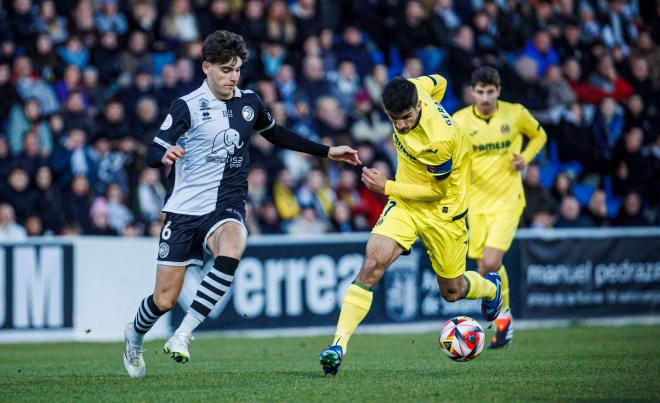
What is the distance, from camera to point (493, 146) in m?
11.9

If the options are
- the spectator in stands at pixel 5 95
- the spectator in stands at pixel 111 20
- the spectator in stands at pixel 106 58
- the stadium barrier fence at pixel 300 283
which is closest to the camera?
the stadium barrier fence at pixel 300 283

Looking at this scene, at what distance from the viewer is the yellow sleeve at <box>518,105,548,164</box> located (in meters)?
12.0

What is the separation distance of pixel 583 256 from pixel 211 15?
754 centimetres

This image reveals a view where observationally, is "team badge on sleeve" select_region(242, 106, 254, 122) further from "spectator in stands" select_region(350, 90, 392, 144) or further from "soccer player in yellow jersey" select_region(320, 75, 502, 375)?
"spectator in stands" select_region(350, 90, 392, 144)

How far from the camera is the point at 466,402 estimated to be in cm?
679

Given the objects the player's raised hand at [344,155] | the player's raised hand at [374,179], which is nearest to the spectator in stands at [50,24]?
the player's raised hand at [344,155]

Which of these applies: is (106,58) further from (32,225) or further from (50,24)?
(32,225)

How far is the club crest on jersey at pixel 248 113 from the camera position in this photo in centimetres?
885

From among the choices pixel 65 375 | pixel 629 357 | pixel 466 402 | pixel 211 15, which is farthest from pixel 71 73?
pixel 466 402

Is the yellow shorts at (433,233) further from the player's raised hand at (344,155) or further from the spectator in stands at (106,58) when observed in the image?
the spectator in stands at (106,58)

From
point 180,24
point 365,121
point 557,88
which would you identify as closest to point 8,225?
point 180,24

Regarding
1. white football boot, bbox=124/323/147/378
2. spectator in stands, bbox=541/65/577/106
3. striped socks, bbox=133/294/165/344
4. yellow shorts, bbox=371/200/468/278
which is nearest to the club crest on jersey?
yellow shorts, bbox=371/200/468/278

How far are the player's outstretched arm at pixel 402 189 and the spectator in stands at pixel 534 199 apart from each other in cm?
880

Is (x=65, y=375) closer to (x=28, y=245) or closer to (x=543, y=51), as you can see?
(x=28, y=245)
